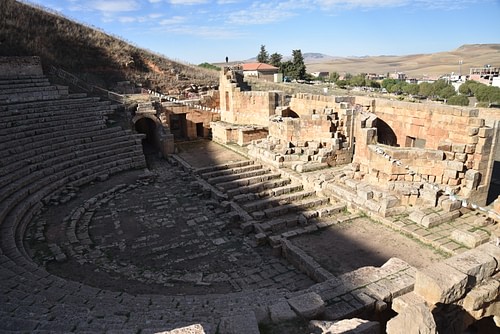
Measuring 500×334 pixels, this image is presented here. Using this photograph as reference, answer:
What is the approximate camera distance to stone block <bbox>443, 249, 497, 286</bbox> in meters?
5.79

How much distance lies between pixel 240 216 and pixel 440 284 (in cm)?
606

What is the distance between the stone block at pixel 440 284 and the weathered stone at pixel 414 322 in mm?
894

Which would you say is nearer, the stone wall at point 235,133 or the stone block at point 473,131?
the stone block at point 473,131

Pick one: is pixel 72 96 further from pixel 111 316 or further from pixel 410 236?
pixel 410 236

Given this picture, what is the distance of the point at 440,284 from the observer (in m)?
5.38

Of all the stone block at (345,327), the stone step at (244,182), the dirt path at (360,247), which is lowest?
the dirt path at (360,247)

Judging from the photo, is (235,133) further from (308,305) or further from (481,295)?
(481,295)

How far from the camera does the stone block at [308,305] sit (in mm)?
5051

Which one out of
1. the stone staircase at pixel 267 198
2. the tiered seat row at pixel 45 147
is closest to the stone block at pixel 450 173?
the stone staircase at pixel 267 198

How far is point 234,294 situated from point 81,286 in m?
2.94

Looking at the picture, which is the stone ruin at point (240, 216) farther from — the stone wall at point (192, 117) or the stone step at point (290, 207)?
the stone wall at point (192, 117)

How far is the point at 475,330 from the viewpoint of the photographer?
24.6 ft

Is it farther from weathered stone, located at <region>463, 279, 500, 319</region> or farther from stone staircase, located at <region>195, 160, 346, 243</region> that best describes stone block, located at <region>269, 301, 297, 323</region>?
stone staircase, located at <region>195, 160, 346, 243</region>

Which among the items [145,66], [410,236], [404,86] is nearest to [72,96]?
[145,66]
